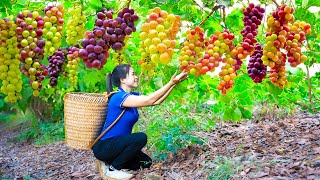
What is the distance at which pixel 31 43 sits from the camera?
2.02 m

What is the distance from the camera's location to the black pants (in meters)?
3.61

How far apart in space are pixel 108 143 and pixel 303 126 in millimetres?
1770

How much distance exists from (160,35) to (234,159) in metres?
1.68

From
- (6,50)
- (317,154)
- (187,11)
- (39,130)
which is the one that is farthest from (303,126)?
(39,130)

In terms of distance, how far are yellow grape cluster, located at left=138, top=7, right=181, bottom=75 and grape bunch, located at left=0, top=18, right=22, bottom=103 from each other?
0.72m

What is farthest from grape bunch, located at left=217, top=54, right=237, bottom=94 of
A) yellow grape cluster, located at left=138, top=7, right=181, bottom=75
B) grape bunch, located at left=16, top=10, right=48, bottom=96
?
grape bunch, located at left=16, top=10, right=48, bottom=96

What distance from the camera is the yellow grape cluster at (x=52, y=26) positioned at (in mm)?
2082

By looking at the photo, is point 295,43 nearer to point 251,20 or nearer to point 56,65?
point 251,20

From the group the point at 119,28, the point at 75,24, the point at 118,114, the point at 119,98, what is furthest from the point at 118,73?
the point at 119,28

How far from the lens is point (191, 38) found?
5.79 feet

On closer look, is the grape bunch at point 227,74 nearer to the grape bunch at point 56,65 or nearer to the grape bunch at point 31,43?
the grape bunch at point 31,43

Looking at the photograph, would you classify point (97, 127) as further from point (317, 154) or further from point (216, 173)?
point (317, 154)

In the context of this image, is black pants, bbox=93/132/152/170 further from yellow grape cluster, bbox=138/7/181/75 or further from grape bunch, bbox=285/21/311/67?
grape bunch, bbox=285/21/311/67

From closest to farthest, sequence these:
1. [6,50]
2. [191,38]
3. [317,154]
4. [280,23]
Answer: [280,23] < [191,38] < [6,50] < [317,154]
